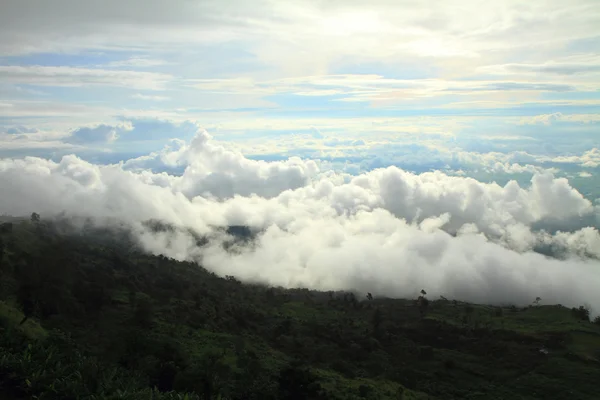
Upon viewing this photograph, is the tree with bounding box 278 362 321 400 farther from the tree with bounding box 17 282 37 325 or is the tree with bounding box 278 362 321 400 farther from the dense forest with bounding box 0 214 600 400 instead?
the tree with bounding box 17 282 37 325

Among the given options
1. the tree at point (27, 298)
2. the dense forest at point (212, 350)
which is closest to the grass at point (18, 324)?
the dense forest at point (212, 350)

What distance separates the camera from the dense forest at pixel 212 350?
50781 mm

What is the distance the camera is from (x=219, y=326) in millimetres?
152625

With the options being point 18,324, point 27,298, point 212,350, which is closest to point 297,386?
point 212,350

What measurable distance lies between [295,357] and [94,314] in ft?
190

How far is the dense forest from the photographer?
50.8 meters

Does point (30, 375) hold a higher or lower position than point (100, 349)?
higher

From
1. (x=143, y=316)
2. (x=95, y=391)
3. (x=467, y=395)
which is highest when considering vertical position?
(x=95, y=391)

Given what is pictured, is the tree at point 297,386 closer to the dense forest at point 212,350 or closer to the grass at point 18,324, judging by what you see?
the dense forest at point 212,350

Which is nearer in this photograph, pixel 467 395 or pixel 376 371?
pixel 467 395

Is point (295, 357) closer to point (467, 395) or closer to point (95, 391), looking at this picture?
point (467, 395)

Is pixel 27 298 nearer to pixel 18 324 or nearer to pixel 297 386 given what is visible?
pixel 18 324

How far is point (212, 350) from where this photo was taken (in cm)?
11544

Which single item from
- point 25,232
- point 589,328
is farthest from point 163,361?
point 589,328
